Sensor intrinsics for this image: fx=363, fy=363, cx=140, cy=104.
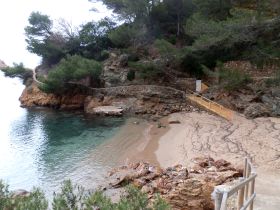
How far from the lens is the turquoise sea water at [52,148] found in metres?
18.3

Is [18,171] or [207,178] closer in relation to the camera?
[207,178]

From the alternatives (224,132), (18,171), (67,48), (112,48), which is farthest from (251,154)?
(67,48)

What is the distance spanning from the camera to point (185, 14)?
38844 millimetres

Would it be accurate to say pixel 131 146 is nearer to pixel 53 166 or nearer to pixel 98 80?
pixel 53 166

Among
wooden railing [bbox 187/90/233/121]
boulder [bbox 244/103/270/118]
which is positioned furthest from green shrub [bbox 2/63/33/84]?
boulder [bbox 244/103/270/118]

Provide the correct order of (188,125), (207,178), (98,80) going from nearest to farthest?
(207,178)
(188,125)
(98,80)

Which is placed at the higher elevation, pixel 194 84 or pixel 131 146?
pixel 194 84

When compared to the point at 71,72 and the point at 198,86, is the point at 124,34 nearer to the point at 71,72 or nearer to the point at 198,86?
the point at 71,72

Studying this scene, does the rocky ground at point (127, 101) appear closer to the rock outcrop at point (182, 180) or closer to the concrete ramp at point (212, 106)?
the concrete ramp at point (212, 106)

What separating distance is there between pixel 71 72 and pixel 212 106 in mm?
15178

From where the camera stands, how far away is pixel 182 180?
13000 mm

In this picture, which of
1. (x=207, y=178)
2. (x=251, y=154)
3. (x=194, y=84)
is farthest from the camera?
(x=194, y=84)

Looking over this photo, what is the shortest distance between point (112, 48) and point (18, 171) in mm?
25252

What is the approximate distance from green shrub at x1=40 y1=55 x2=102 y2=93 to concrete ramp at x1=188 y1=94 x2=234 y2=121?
10481 millimetres
